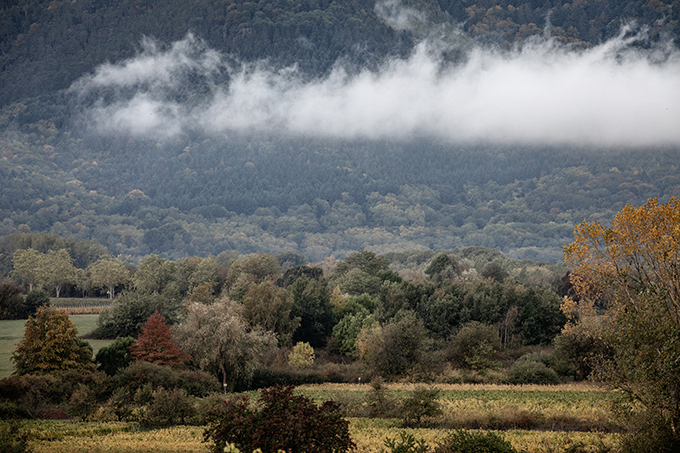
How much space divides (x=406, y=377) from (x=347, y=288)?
49314mm

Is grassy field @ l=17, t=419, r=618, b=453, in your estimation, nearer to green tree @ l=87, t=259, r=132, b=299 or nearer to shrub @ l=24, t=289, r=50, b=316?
shrub @ l=24, t=289, r=50, b=316

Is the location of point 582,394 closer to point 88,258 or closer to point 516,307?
point 516,307

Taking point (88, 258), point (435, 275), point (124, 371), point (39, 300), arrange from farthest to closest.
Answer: point (88, 258) → point (435, 275) → point (39, 300) → point (124, 371)

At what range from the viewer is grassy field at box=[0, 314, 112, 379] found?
205 feet

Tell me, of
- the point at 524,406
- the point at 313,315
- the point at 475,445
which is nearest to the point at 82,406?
Answer: the point at 475,445

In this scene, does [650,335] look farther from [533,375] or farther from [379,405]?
[533,375]

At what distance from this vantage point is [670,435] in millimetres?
17578

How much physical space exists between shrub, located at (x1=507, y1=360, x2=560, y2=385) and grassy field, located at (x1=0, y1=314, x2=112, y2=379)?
52.2 m

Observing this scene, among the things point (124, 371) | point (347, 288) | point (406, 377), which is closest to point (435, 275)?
point (347, 288)

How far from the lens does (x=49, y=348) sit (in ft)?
167

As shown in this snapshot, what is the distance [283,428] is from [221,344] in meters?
42.6

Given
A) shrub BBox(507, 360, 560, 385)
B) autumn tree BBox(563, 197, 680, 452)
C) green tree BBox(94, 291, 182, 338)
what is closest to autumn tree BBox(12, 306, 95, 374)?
green tree BBox(94, 291, 182, 338)

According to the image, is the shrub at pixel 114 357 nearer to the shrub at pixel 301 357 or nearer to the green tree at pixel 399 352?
the shrub at pixel 301 357

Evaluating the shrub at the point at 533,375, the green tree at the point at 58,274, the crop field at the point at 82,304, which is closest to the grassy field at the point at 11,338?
the crop field at the point at 82,304
